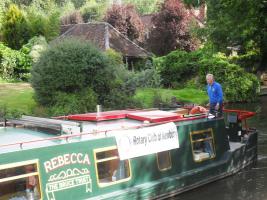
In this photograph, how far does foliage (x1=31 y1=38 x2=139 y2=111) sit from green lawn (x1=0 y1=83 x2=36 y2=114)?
4.01 feet

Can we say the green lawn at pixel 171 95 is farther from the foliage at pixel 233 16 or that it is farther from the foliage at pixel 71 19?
the foliage at pixel 71 19

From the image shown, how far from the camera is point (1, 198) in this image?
757 cm

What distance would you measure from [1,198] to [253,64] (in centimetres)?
2951

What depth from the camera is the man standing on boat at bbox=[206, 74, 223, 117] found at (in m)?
12.7

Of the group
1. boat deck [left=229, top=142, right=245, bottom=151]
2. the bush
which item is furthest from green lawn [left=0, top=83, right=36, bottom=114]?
boat deck [left=229, top=142, right=245, bottom=151]

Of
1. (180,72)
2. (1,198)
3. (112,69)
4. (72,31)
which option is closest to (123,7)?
(72,31)

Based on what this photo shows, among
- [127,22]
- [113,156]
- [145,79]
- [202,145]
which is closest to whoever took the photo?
[113,156]

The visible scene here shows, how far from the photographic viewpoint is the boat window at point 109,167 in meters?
9.01

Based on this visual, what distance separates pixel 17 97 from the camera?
876 inches

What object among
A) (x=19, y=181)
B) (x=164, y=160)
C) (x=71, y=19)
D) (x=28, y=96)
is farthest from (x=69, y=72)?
(x=71, y=19)

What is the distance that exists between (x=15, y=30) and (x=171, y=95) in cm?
1480

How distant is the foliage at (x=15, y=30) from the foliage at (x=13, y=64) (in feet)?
14.5

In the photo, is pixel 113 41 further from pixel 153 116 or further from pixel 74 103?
pixel 153 116

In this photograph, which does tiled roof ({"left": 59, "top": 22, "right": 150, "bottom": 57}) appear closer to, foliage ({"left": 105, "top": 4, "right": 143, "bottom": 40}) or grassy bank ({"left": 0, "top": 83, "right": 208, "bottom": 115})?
grassy bank ({"left": 0, "top": 83, "right": 208, "bottom": 115})
